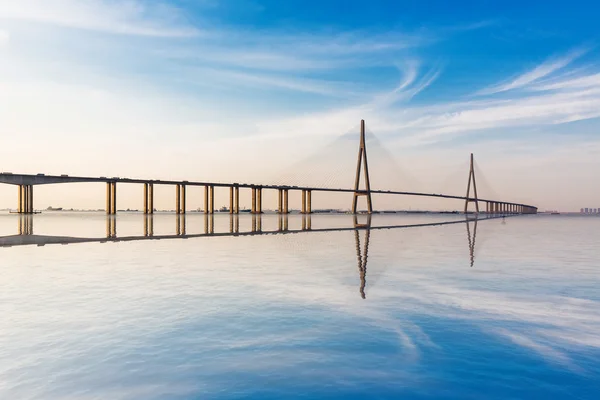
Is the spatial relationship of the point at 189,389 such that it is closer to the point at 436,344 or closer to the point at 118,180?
the point at 436,344

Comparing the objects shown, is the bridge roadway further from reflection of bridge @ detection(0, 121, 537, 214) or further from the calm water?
the calm water

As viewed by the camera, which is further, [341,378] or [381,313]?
[381,313]

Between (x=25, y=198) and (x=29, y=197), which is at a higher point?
(x=29, y=197)

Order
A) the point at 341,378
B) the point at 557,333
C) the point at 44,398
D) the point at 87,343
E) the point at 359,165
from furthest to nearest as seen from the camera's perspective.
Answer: the point at 359,165 → the point at 557,333 → the point at 87,343 → the point at 341,378 → the point at 44,398

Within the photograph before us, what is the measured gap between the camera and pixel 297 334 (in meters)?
8.59

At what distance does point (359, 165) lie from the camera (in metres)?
124

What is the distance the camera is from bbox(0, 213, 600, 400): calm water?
6297 mm

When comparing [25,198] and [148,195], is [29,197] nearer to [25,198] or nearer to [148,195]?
[25,198]

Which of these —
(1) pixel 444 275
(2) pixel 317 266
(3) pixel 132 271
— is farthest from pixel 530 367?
(3) pixel 132 271

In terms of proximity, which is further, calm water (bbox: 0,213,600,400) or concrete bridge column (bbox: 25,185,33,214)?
concrete bridge column (bbox: 25,185,33,214)

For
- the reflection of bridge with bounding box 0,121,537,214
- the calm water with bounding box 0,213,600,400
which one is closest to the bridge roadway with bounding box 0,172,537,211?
the reflection of bridge with bounding box 0,121,537,214

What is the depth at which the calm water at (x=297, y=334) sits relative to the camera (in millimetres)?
6297

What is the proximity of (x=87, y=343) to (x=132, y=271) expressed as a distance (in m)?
9.17

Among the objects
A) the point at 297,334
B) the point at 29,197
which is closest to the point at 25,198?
the point at 29,197
